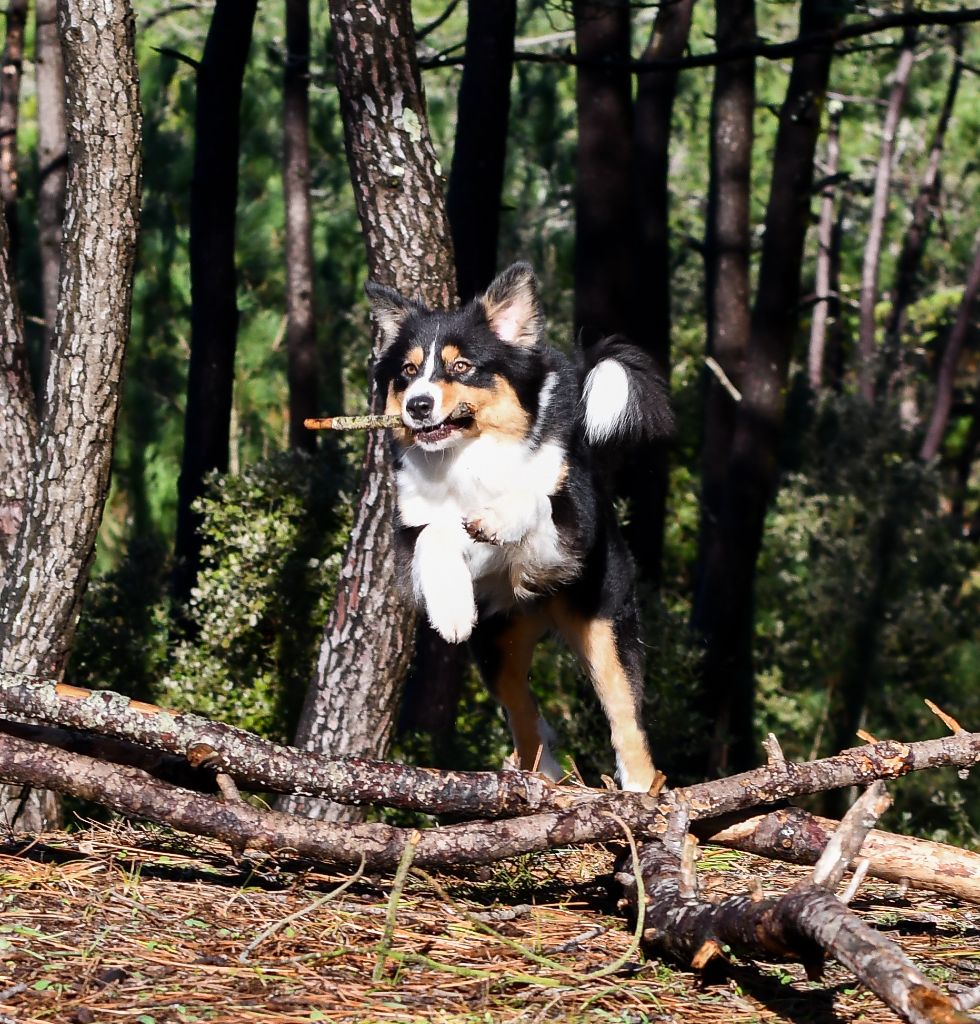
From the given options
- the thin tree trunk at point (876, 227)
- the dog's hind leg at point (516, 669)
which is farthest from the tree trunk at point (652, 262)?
the thin tree trunk at point (876, 227)

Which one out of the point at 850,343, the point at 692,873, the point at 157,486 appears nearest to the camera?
the point at 692,873

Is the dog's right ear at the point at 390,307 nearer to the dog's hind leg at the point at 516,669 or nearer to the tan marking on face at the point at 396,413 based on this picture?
the tan marking on face at the point at 396,413

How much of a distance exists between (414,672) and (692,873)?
5481mm

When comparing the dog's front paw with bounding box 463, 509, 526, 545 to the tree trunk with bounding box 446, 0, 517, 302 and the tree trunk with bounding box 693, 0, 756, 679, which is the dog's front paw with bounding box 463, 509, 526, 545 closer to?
the tree trunk with bounding box 446, 0, 517, 302

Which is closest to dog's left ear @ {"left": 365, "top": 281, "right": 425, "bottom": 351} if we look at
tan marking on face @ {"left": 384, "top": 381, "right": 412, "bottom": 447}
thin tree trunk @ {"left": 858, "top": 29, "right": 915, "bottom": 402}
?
tan marking on face @ {"left": 384, "top": 381, "right": 412, "bottom": 447}

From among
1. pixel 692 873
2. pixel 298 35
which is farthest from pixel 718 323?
pixel 692 873

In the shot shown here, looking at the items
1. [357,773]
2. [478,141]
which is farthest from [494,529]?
[478,141]

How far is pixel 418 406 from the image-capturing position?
5039 mm

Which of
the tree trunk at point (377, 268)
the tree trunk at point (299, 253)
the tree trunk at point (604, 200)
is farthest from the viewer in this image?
the tree trunk at point (299, 253)

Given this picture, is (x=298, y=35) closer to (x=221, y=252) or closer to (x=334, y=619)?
(x=221, y=252)

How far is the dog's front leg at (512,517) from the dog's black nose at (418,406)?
470mm

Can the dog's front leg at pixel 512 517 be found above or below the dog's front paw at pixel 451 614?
above

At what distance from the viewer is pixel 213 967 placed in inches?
145

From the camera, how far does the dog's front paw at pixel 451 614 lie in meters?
5.05
